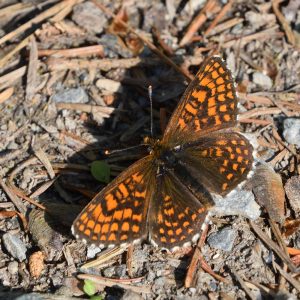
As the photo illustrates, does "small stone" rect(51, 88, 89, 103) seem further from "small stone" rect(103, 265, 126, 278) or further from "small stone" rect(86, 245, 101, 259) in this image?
"small stone" rect(103, 265, 126, 278)

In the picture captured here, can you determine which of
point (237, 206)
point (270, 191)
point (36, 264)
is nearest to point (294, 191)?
point (270, 191)

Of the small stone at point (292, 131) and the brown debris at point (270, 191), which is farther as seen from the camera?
the small stone at point (292, 131)

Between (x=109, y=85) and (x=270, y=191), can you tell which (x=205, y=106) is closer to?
(x=270, y=191)

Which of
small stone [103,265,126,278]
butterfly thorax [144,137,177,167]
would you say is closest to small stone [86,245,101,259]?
small stone [103,265,126,278]

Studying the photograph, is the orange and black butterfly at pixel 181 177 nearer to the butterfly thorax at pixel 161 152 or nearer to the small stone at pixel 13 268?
the butterfly thorax at pixel 161 152

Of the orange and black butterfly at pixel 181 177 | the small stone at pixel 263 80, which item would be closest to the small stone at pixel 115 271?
the orange and black butterfly at pixel 181 177

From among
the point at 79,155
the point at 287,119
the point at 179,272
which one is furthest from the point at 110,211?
the point at 287,119
